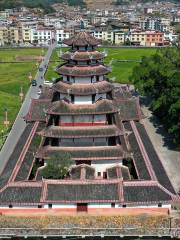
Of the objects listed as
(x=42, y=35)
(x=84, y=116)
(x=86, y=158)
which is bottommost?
(x=86, y=158)

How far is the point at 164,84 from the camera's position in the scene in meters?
59.2

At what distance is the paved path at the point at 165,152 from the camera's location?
43500 millimetres

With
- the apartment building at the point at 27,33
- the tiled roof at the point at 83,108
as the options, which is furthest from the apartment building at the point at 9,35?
the tiled roof at the point at 83,108

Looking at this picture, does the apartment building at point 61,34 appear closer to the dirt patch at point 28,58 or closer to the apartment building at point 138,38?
the apartment building at point 138,38

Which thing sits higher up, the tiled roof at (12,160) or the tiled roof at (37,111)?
the tiled roof at (37,111)

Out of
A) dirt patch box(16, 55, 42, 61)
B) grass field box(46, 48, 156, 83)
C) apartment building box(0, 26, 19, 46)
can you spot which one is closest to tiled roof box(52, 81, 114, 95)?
grass field box(46, 48, 156, 83)

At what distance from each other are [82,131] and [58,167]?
472cm

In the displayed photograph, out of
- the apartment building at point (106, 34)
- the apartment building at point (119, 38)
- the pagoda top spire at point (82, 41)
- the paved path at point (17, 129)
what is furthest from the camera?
the apartment building at point (106, 34)

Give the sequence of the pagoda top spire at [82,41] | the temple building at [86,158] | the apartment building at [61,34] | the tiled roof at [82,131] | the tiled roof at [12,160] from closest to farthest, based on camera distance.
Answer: the temple building at [86,158]
the tiled roof at [12,160]
the tiled roof at [82,131]
the pagoda top spire at [82,41]
the apartment building at [61,34]

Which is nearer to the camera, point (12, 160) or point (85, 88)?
point (85, 88)

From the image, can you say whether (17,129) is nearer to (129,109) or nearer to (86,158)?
(129,109)

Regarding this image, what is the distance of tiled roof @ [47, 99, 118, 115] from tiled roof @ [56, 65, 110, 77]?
2.94 meters

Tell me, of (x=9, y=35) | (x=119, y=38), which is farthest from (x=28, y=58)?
(x=119, y=38)

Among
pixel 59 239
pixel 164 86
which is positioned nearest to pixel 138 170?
pixel 59 239
